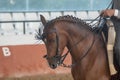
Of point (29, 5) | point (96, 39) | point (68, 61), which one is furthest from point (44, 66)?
point (29, 5)

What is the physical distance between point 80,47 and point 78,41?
0.30ft

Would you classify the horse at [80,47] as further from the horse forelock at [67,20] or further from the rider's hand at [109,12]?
the rider's hand at [109,12]

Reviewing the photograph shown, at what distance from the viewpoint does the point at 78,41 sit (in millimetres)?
6000

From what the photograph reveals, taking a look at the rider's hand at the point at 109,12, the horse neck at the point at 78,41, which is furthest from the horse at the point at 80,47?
the rider's hand at the point at 109,12

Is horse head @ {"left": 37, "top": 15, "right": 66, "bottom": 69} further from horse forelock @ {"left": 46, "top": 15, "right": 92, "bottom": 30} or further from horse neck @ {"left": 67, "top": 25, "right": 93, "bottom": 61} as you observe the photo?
horse neck @ {"left": 67, "top": 25, "right": 93, "bottom": 61}

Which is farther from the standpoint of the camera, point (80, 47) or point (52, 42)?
point (80, 47)

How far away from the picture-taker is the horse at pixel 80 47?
19.1 ft

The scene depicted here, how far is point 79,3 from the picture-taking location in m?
17.1

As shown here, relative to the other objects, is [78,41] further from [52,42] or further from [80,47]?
[52,42]

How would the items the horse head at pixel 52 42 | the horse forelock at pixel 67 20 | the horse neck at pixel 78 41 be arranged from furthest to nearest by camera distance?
1. the horse neck at pixel 78 41
2. the horse forelock at pixel 67 20
3. the horse head at pixel 52 42

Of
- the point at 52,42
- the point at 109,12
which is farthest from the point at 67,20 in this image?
the point at 109,12

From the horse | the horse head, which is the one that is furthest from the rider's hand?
the horse head

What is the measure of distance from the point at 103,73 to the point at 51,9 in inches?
434

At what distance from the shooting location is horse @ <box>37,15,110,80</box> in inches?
229
